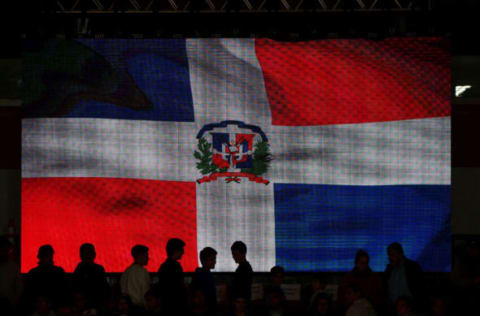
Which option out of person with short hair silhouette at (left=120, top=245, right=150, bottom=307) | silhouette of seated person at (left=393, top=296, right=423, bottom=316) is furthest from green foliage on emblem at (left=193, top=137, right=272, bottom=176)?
silhouette of seated person at (left=393, top=296, right=423, bottom=316)

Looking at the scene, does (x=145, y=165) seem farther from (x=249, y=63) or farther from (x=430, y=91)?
(x=430, y=91)

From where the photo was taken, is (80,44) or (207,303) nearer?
(207,303)

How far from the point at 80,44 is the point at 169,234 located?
2427 mm

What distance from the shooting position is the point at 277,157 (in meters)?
8.48

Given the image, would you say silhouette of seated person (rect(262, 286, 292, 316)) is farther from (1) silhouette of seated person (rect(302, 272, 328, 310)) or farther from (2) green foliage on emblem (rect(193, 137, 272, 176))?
(2) green foliage on emblem (rect(193, 137, 272, 176))

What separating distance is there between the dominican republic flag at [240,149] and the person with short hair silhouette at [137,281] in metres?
1.44

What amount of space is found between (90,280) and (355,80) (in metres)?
3.69

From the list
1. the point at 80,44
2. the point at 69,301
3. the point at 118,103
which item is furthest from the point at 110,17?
the point at 69,301

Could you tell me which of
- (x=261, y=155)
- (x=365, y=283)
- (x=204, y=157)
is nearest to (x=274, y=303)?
(x=365, y=283)

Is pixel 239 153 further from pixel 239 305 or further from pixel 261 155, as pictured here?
pixel 239 305

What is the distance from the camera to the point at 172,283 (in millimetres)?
7059

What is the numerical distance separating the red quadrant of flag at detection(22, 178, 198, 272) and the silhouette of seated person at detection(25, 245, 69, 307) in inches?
50.9

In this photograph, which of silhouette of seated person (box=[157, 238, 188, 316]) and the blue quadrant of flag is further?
the blue quadrant of flag

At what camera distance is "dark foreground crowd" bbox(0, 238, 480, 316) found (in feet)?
22.5
